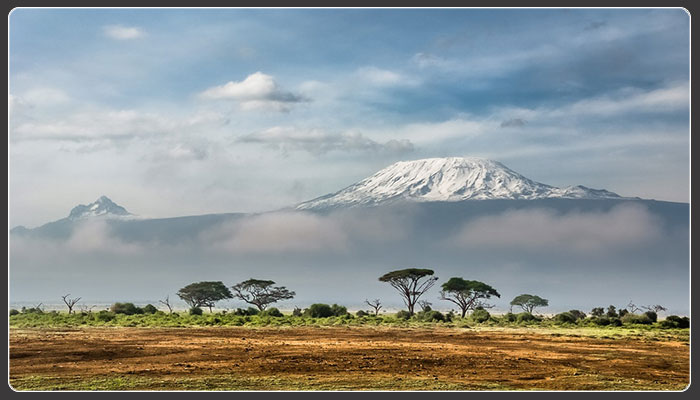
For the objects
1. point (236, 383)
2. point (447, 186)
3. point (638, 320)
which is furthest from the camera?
point (447, 186)

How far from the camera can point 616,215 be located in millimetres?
144125

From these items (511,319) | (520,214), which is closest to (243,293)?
(511,319)

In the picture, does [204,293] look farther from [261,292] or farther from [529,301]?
[529,301]

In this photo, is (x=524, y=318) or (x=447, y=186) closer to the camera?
(x=524, y=318)

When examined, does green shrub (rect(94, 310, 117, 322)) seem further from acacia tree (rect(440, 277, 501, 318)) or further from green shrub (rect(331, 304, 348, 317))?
acacia tree (rect(440, 277, 501, 318))

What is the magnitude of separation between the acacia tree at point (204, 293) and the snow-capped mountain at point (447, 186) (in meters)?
65.8

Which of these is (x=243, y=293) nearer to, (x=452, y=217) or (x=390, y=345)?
(x=390, y=345)

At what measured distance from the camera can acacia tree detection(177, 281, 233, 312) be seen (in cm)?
8375

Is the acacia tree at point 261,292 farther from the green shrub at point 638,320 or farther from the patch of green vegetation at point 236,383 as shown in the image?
the patch of green vegetation at point 236,383

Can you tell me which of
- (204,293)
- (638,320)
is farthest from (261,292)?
(638,320)

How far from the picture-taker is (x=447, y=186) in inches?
7092

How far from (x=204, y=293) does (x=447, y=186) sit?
104861 millimetres

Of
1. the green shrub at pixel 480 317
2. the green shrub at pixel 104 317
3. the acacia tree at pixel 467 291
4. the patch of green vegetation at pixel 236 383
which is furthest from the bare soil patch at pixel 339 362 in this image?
the acacia tree at pixel 467 291

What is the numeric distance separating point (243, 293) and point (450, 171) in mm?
107683
